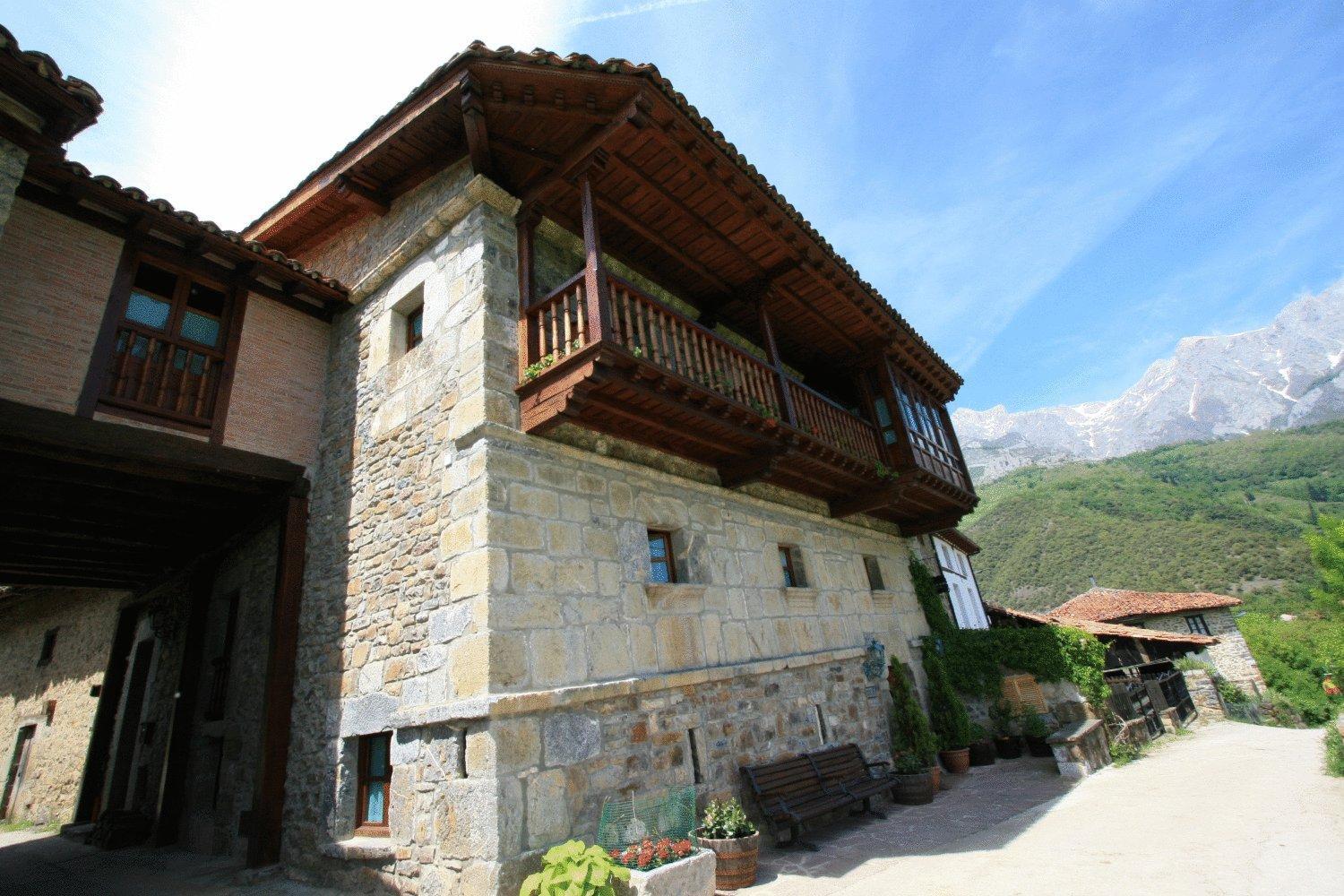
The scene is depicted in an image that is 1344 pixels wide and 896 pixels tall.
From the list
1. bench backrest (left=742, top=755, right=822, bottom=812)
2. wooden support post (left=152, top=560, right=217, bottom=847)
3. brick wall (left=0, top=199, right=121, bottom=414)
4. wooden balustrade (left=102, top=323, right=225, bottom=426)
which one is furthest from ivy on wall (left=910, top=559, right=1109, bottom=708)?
brick wall (left=0, top=199, right=121, bottom=414)

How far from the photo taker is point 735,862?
16.7 ft

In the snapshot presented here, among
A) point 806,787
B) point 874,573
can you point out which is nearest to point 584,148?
point 806,787

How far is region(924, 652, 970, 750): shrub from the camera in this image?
388 inches

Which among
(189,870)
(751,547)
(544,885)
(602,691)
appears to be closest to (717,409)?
(751,547)

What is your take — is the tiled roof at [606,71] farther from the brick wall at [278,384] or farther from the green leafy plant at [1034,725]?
the green leafy plant at [1034,725]

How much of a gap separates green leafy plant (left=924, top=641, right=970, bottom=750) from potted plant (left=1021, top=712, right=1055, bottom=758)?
1021 millimetres

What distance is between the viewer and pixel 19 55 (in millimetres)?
4484

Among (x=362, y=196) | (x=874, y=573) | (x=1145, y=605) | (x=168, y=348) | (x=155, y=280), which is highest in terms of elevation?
(x=362, y=196)

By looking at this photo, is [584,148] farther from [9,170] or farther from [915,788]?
[915,788]

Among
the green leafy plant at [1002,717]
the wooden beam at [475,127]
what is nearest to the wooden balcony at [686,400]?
Answer: the wooden beam at [475,127]

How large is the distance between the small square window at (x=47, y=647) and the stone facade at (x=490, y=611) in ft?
39.2

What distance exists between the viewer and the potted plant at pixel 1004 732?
33.8ft

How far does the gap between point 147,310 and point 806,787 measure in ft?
28.9

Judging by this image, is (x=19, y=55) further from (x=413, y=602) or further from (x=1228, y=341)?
(x=1228, y=341)
